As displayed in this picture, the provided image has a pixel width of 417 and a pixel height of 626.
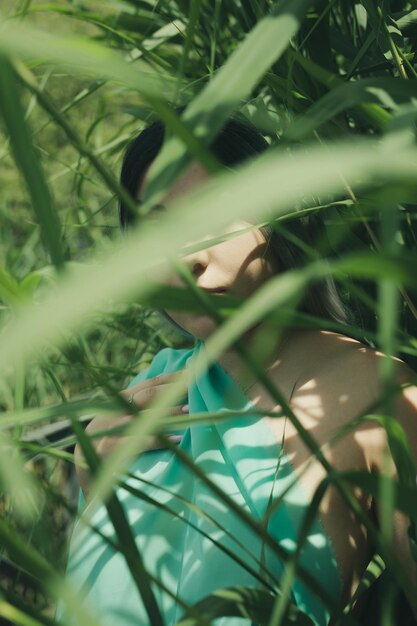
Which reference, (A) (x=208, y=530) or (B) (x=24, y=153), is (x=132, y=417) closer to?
(A) (x=208, y=530)

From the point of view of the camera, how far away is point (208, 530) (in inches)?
19.9

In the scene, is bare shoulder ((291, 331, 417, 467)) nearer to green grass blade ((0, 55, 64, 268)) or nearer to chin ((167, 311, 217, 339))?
chin ((167, 311, 217, 339))

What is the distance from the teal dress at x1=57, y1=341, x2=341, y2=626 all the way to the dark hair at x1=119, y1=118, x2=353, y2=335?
0.34 ft

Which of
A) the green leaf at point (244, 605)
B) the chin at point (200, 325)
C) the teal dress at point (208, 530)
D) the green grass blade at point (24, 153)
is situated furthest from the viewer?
the chin at point (200, 325)

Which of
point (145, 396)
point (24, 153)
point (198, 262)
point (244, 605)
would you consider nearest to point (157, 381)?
point (145, 396)

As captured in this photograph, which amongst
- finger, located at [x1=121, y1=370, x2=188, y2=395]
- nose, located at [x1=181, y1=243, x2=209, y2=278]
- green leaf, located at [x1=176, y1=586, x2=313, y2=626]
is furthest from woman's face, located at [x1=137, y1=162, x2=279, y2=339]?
green leaf, located at [x1=176, y1=586, x2=313, y2=626]

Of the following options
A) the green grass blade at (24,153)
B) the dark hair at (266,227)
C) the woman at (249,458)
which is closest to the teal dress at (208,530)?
the woman at (249,458)

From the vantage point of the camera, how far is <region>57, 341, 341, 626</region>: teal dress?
1.65ft

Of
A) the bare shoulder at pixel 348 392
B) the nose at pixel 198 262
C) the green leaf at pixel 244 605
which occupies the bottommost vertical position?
the bare shoulder at pixel 348 392

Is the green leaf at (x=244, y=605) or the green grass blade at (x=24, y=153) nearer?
the green grass blade at (x=24, y=153)

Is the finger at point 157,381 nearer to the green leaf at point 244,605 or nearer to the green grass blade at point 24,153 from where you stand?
the green leaf at point 244,605

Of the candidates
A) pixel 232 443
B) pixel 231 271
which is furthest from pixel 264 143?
pixel 232 443

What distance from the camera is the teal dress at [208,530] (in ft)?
1.65

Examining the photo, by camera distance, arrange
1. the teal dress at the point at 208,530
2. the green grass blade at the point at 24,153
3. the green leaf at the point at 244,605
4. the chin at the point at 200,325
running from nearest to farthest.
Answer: the green grass blade at the point at 24,153, the green leaf at the point at 244,605, the teal dress at the point at 208,530, the chin at the point at 200,325
